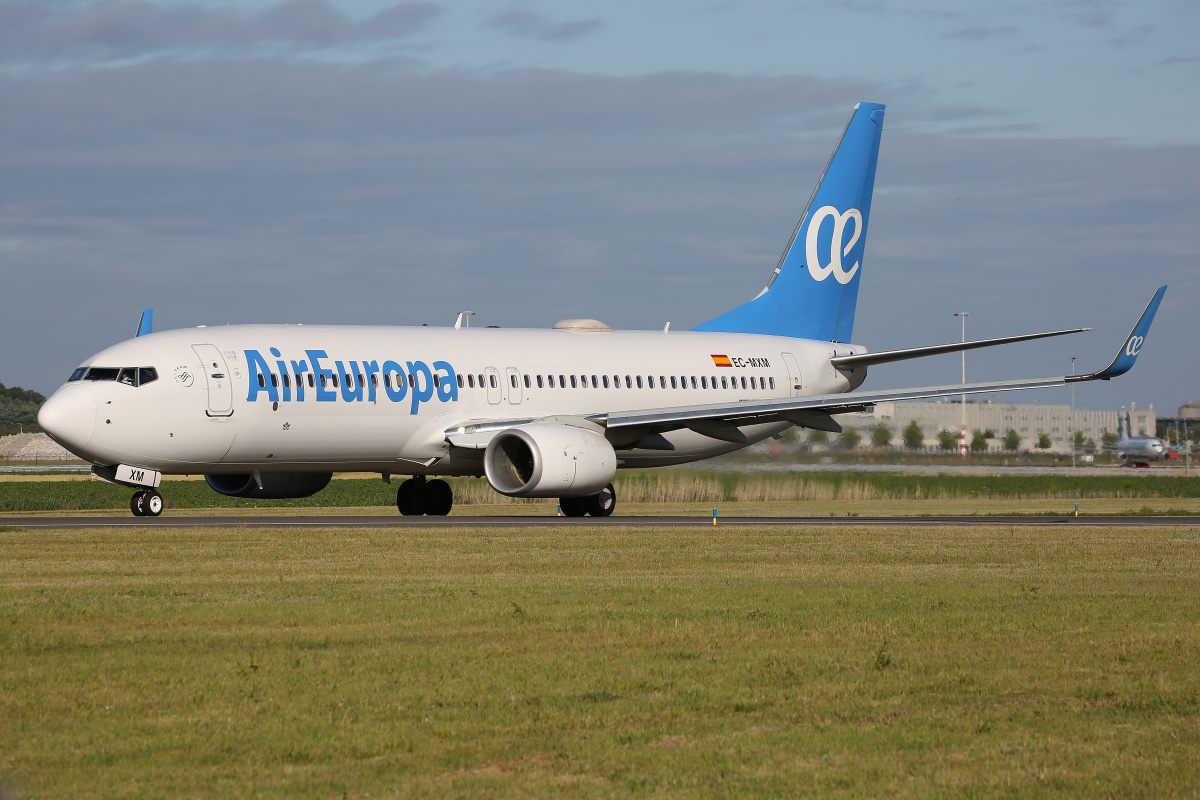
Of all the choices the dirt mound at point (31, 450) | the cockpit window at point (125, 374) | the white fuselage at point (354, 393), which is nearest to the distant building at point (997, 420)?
the white fuselage at point (354, 393)

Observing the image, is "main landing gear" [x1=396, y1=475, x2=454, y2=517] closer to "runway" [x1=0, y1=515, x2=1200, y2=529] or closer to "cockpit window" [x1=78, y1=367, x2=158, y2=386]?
"runway" [x1=0, y1=515, x2=1200, y2=529]

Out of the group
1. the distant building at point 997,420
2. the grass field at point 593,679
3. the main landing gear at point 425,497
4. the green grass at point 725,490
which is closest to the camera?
the grass field at point 593,679

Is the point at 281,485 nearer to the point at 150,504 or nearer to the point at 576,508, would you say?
the point at 150,504

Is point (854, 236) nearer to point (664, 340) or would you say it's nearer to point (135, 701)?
point (664, 340)

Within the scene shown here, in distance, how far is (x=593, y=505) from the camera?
3391cm

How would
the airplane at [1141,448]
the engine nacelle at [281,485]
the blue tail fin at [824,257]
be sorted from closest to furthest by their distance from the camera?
the engine nacelle at [281,485], the blue tail fin at [824,257], the airplane at [1141,448]

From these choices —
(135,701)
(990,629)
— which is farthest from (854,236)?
(135,701)

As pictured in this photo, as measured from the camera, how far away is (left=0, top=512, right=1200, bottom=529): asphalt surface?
89.1ft

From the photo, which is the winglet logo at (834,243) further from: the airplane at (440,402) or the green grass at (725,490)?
the green grass at (725,490)

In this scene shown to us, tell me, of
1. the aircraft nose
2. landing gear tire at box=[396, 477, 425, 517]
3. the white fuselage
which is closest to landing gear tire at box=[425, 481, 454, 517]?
landing gear tire at box=[396, 477, 425, 517]

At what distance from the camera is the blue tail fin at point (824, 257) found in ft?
135

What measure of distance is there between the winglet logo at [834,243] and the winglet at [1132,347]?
1056cm

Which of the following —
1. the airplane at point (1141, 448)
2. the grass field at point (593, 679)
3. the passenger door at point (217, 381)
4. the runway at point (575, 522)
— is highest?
the passenger door at point (217, 381)

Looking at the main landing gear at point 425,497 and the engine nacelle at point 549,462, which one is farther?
the main landing gear at point 425,497
